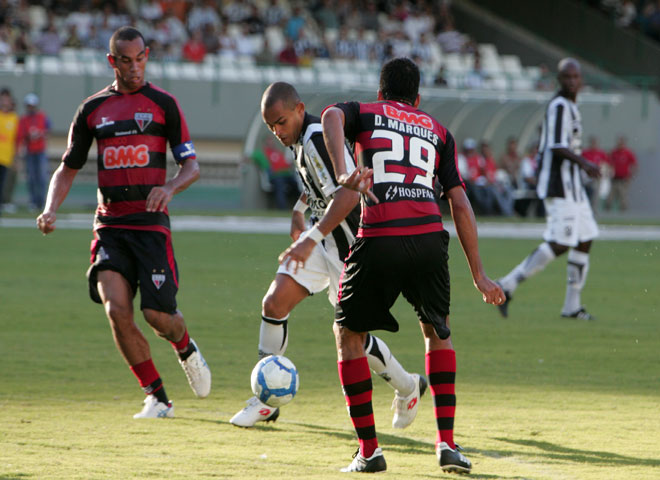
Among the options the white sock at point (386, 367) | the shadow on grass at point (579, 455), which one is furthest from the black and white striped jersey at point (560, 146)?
the shadow on grass at point (579, 455)

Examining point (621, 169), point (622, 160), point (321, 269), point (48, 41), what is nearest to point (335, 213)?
point (321, 269)

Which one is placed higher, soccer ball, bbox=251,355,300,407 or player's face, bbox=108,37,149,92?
player's face, bbox=108,37,149,92

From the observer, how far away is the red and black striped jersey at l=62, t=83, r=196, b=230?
Answer: 20.2 ft

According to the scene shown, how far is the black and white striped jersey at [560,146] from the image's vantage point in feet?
33.3

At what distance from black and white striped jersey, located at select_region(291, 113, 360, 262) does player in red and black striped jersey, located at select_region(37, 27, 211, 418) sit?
0.78 m

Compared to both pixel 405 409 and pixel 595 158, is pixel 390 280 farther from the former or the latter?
pixel 595 158

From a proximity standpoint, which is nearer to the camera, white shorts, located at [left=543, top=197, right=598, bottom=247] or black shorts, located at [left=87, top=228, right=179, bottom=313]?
black shorts, located at [left=87, top=228, right=179, bottom=313]

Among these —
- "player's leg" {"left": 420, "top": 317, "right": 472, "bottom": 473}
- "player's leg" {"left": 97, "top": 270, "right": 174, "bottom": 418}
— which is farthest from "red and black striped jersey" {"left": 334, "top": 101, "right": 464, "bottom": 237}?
"player's leg" {"left": 97, "top": 270, "right": 174, "bottom": 418}

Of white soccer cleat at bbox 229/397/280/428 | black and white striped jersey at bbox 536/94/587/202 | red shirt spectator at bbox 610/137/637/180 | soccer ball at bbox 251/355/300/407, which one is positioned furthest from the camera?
red shirt spectator at bbox 610/137/637/180

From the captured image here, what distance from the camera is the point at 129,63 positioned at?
614 cm

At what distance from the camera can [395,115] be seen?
4.91m

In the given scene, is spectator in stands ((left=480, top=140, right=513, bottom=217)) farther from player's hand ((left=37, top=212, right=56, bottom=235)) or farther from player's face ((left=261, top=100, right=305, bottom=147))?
player's face ((left=261, top=100, right=305, bottom=147))

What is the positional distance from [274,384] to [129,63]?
6.75ft

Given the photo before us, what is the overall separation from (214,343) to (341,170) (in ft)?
14.8
